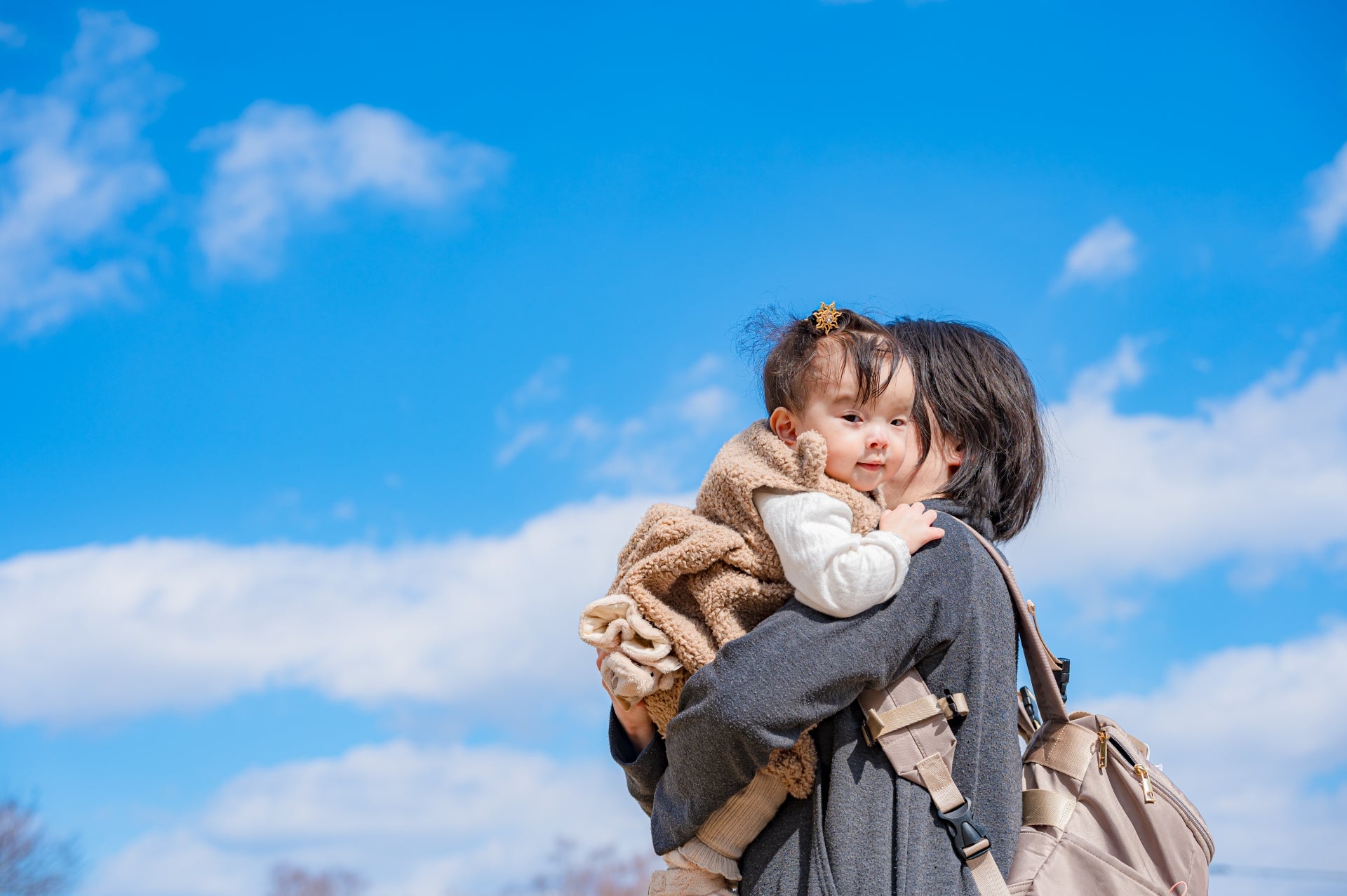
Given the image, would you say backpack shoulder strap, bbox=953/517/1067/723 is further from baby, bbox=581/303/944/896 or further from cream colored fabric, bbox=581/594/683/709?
cream colored fabric, bbox=581/594/683/709

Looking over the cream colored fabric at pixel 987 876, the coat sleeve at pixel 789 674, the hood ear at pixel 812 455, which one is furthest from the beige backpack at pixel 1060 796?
the hood ear at pixel 812 455

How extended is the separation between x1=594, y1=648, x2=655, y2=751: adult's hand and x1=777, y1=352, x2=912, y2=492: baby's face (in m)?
0.79

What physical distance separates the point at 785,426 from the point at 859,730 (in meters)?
0.85

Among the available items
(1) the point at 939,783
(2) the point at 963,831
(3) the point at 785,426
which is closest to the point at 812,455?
(3) the point at 785,426

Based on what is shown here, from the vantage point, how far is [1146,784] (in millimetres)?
2805

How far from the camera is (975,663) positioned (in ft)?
8.68

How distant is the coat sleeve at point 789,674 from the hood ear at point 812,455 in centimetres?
31

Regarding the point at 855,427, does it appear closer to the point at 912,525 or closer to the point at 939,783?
the point at 912,525

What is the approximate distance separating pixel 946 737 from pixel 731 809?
0.54 meters

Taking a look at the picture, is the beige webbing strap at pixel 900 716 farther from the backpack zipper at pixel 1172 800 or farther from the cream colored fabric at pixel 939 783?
the backpack zipper at pixel 1172 800

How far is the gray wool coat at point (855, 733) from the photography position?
8.12 ft

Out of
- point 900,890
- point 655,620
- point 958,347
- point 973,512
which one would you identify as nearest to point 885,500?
point 973,512

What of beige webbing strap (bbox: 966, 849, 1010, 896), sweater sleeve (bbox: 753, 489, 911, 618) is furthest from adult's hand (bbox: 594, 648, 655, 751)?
beige webbing strap (bbox: 966, 849, 1010, 896)

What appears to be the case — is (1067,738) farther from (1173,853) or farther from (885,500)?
(885,500)
